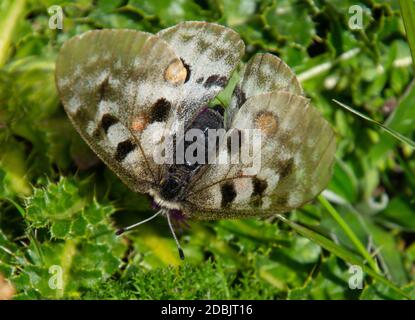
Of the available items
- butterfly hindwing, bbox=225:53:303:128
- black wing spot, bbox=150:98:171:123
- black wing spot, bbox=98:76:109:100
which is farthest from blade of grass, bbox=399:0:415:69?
black wing spot, bbox=98:76:109:100

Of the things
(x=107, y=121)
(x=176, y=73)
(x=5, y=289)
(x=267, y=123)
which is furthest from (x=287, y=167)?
(x=5, y=289)

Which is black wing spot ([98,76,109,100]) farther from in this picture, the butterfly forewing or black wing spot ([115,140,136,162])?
the butterfly forewing

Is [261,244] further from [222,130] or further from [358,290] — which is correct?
[222,130]

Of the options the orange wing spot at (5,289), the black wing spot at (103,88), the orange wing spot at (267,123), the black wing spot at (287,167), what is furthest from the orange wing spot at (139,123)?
the orange wing spot at (5,289)

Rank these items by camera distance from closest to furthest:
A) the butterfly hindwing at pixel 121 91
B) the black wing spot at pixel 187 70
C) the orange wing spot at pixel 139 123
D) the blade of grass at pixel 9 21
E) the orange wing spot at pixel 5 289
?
the butterfly hindwing at pixel 121 91 → the orange wing spot at pixel 139 123 → the black wing spot at pixel 187 70 → the orange wing spot at pixel 5 289 → the blade of grass at pixel 9 21

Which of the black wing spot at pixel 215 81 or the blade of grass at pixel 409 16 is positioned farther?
the black wing spot at pixel 215 81

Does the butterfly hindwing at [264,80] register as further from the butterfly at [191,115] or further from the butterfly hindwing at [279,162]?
the butterfly hindwing at [279,162]

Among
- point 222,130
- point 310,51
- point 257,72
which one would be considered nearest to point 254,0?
point 310,51

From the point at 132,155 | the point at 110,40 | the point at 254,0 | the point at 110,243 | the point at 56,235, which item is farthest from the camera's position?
the point at 254,0
